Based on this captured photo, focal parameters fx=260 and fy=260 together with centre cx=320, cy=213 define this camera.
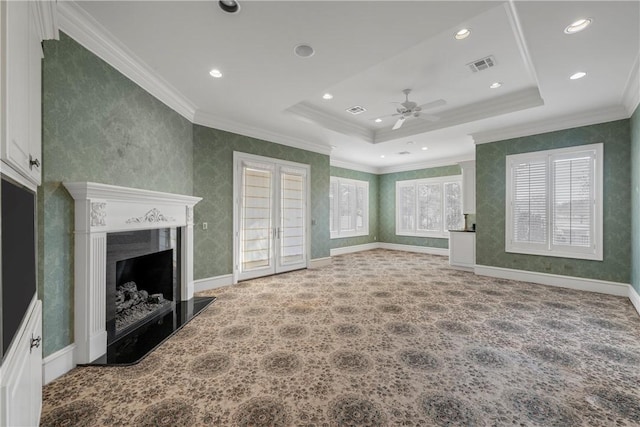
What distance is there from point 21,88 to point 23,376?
1.40 m

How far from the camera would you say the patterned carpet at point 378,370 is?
175 centimetres

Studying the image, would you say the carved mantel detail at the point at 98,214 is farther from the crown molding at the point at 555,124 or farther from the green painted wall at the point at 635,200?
the green painted wall at the point at 635,200

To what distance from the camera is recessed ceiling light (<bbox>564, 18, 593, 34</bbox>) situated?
7.49 feet

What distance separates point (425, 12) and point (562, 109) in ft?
12.2

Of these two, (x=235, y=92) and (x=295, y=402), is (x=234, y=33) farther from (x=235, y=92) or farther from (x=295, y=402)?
(x=295, y=402)

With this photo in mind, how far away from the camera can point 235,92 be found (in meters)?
3.66

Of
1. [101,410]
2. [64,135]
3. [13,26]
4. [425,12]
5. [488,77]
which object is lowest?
[101,410]

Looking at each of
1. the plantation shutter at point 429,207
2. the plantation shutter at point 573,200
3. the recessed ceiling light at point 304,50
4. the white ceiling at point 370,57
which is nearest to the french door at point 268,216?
the white ceiling at point 370,57

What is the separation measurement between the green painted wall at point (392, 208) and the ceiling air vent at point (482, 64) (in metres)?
5.10

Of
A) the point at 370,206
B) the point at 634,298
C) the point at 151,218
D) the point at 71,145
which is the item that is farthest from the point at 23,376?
the point at 370,206

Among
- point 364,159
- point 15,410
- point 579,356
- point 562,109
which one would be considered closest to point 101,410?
point 15,410

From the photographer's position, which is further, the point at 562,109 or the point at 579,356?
the point at 562,109

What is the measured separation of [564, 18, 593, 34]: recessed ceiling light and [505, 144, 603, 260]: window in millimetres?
3018

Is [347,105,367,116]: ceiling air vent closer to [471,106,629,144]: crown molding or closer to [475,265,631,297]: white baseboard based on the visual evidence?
[471,106,629,144]: crown molding
